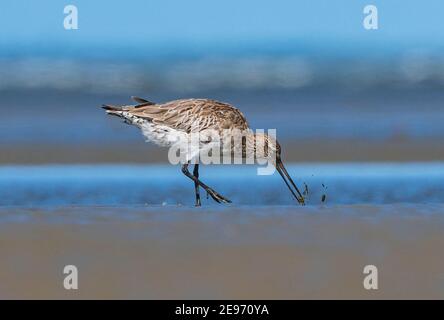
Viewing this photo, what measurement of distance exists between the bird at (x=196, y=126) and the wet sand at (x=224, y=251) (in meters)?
1.78

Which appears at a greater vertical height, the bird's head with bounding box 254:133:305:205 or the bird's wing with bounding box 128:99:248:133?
the bird's wing with bounding box 128:99:248:133

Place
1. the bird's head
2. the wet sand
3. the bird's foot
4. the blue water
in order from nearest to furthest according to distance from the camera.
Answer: the wet sand → the bird's foot → the blue water → the bird's head

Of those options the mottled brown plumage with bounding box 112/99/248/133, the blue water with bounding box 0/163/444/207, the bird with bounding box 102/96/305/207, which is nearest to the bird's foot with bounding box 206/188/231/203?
the bird with bounding box 102/96/305/207

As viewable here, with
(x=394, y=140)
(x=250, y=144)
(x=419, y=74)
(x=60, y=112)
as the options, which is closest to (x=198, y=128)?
(x=250, y=144)

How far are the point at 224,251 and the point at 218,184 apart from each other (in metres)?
4.78

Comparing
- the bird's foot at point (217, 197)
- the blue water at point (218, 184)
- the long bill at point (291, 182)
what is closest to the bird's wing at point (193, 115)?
the long bill at point (291, 182)

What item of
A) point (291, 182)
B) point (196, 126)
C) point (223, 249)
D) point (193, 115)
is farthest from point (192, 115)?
point (223, 249)

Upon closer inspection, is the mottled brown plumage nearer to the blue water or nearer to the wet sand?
the blue water

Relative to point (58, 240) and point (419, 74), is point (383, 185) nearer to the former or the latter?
point (58, 240)

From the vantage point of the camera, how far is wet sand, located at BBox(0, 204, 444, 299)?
709 cm

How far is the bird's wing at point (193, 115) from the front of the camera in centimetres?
1126

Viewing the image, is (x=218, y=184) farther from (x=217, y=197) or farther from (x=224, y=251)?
(x=224, y=251)

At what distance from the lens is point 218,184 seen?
12.6m

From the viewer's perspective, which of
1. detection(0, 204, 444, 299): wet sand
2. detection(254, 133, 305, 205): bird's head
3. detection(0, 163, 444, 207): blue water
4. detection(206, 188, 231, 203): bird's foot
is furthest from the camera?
detection(254, 133, 305, 205): bird's head
